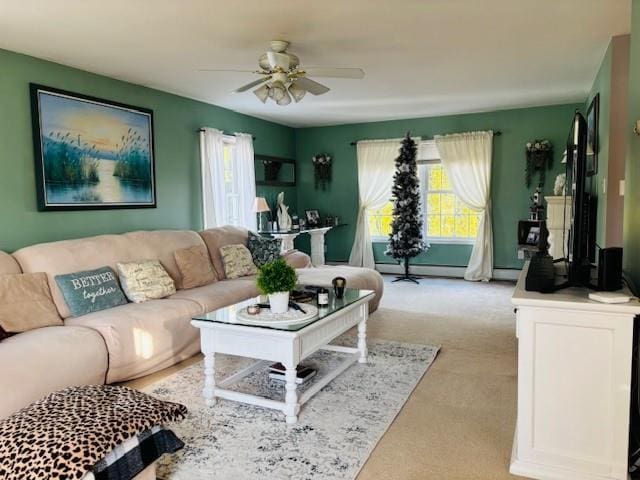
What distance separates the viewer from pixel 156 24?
10.3 feet

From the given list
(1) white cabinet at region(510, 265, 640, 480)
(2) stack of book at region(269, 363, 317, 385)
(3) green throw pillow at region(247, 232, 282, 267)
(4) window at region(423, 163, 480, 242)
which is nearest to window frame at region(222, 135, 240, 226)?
(3) green throw pillow at region(247, 232, 282, 267)

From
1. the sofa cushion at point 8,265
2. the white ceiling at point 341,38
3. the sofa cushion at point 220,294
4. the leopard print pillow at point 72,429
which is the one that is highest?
the white ceiling at point 341,38

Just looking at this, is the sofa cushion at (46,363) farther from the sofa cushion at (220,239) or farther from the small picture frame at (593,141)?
the small picture frame at (593,141)

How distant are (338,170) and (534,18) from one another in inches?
192

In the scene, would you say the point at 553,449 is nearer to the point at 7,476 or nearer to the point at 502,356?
the point at 502,356

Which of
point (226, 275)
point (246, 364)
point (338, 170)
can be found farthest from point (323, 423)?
point (338, 170)

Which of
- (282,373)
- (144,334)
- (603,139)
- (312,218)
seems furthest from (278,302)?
(312,218)

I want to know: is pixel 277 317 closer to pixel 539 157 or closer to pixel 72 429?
pixel 72 429

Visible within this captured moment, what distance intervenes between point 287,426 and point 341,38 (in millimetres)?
2699

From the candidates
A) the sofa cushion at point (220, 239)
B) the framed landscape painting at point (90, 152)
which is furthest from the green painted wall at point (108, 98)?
the sofa cushion at point (220, 239)

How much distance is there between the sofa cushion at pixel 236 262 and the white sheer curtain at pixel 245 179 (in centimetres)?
140

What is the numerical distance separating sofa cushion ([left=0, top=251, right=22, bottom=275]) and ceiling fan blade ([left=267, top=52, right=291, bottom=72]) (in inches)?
90.9

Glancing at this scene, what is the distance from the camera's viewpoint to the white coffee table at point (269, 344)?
264cm

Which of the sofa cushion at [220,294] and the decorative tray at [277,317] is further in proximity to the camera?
the sofa cushion at [220,294]
